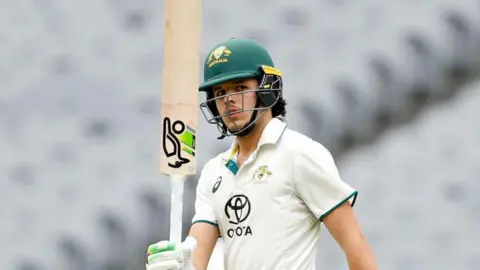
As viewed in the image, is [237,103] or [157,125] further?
[157,125]

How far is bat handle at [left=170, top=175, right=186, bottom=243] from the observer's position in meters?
1.91

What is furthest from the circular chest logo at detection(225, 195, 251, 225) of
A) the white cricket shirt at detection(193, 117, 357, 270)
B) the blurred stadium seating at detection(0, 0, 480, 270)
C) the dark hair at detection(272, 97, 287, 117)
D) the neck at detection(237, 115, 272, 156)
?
the blurred stadium seating at detection(0, 0, 480, 270)

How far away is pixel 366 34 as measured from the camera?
4129 mm

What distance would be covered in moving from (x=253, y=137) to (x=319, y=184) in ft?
0.65

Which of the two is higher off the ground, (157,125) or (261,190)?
(157,125)

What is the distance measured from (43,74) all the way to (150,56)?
43 cm

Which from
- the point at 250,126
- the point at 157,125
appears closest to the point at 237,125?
the point at 250,126

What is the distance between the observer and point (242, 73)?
192 cm

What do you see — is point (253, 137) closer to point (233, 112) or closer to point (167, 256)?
point (233, 112)

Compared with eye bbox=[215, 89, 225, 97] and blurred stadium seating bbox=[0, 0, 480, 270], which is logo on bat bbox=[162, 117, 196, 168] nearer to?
eye bbox=[215, 89, 225, 97]

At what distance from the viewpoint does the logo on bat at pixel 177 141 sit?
1.99 meters

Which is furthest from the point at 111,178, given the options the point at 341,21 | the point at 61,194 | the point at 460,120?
the point at 460,120

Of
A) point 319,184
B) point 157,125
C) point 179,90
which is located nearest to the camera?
point 319,184

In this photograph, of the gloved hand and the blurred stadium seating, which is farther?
the blurred stadium seating
